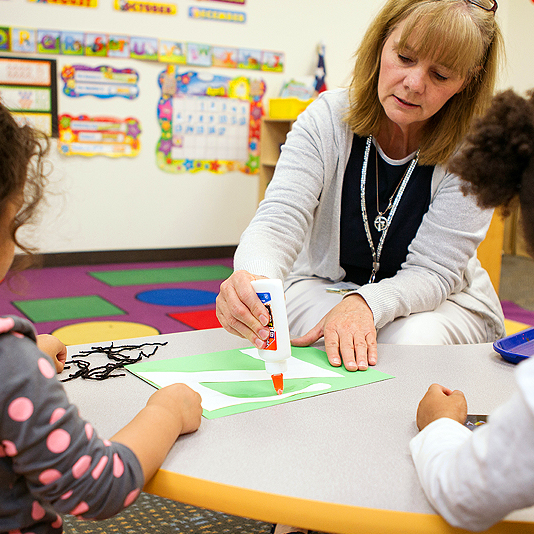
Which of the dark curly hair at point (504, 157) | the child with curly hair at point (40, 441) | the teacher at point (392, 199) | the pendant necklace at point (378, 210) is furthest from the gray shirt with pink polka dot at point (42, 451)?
Answer: the pendant necklace at point (378, 210)

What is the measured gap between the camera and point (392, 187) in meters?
1.47

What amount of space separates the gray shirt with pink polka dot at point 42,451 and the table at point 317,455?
0.09 m

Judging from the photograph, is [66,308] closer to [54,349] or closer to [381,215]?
[381,215]

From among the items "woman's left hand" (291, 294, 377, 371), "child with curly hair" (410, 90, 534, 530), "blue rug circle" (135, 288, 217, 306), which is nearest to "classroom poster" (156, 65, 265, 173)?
"blue rug circle" (135, 288, 217, 306)

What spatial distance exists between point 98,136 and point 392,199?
3.00 m

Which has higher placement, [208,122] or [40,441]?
[40,441]

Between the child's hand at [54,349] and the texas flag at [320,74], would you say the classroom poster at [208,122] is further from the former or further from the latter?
the child's hand at [54,349]

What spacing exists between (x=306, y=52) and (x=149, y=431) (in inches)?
171

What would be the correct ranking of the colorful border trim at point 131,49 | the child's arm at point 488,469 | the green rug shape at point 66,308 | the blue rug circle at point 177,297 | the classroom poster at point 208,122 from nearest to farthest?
the child's arm at point 488,469
the green rug shape at point 66,308
the blue rug circle at point 177,297
the colorful border trim at point 131,49
the classroom poster at point 208,122

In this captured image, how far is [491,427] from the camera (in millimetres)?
526

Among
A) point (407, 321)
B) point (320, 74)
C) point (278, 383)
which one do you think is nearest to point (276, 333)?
point (278, 383)

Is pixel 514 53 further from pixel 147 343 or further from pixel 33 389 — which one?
pixel 33 389

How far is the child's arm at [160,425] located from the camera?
0.64 meters

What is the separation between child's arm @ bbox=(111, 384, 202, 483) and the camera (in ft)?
2.11
